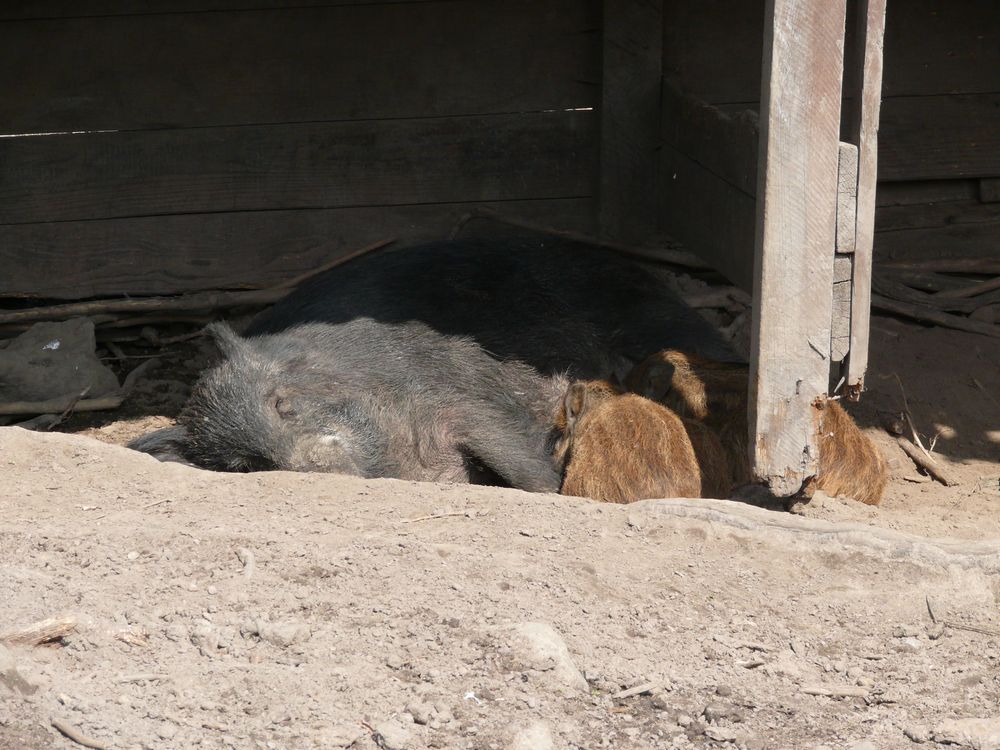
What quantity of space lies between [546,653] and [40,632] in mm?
1152

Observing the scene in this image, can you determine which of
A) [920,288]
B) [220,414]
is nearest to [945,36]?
[920,288]

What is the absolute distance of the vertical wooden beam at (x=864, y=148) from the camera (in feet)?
12.0

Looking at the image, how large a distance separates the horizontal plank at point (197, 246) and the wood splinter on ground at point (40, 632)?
3260 mm

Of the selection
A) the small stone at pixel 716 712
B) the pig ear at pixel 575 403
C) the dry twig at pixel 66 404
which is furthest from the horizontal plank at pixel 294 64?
the small stone at pixel 716 712

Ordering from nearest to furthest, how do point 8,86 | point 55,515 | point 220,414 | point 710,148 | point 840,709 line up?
point 840,709 → point 55,515 → point 220,414 → point 710,148 → point 8,86

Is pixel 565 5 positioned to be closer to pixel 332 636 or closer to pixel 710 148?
pixel 710 148

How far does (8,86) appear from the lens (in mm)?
5562

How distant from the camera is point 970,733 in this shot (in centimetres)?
254

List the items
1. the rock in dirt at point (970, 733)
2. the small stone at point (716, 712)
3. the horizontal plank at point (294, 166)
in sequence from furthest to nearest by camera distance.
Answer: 1. the horizontal plank at point (294, 166)
2. the small stone at point (716, 712)
3. the rock in dirt at point (970, 733)

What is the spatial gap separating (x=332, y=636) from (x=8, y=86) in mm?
3844

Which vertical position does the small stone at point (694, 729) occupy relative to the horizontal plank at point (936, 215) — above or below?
below

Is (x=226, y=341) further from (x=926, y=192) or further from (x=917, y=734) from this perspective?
(x=926, y=192)

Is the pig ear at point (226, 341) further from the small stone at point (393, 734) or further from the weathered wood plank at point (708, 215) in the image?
the small stone at point (393, 734)

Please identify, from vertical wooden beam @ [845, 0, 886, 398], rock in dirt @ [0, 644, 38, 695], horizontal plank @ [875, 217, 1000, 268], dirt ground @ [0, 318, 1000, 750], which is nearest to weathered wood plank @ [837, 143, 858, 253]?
vertical wooden beam @ [845, 0, 886, 398]
